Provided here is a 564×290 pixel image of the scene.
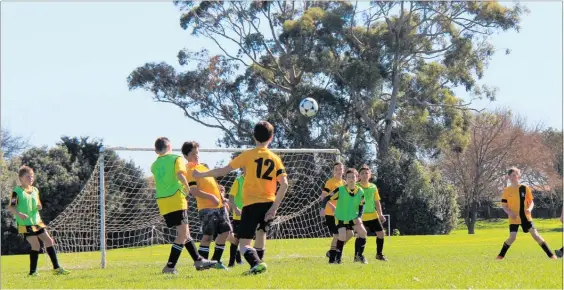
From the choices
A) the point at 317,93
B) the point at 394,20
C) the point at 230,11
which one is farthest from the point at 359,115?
the point at 230,11

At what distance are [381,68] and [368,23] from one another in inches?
125

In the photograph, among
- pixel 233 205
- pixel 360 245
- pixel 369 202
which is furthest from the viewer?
pixel 369 202

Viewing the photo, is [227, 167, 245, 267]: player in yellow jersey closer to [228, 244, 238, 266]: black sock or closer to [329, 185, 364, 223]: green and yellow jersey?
[228, 244, 238, 266]: black sock

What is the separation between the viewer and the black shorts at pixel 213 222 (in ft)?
40.2

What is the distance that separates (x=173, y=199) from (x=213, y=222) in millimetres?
976

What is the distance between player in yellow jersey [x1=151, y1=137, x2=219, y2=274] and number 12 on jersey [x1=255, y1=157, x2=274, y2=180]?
1667 mm

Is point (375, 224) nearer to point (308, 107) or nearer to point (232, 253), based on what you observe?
point (232, 253)

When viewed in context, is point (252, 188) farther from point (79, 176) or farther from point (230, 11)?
point (230, 11)

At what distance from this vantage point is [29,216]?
543 inches

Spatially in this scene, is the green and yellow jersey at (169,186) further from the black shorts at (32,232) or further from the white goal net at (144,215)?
the white goal net at (144,215)

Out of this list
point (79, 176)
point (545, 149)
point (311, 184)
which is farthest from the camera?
point (545, 149)

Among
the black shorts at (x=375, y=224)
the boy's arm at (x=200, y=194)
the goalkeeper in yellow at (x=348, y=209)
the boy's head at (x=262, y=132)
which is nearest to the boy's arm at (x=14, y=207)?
the boy's arm at (x=200, y=194)

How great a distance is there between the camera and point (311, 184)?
86.7ft

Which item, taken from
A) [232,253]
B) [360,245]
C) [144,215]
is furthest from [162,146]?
[144,215]
